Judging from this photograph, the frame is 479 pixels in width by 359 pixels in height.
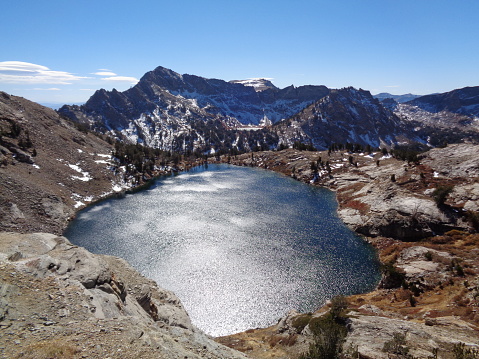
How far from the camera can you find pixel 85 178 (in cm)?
13138

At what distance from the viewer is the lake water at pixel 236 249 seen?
53.6 metres

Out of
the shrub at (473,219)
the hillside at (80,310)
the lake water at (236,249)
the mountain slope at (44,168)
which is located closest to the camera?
the hillside at (80,310)

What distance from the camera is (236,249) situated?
241 feet

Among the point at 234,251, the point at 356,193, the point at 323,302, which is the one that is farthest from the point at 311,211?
the point at 323,302

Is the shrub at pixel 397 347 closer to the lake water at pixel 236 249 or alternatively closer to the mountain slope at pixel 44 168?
the lake water at pixel 236 249

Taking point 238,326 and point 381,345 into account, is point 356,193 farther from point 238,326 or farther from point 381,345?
point 381,345

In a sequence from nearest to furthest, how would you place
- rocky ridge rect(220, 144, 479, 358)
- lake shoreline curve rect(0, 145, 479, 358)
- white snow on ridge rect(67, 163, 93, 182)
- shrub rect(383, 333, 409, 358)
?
lake shoreline curve rect(0, 145, 479, 358) < shrub rect(383, 333, 409, 358) < rocky ridge rect(220, 144, 479, 358) < white snow on ridge rect(67, 163, 93, 182)

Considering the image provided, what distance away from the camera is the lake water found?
2110 inches

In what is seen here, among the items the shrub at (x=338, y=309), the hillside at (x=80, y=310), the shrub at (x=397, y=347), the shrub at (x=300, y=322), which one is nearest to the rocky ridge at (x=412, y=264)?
the shrub at (x=300, y=322)

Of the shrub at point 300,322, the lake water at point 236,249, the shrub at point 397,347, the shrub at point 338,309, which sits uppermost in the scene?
the shrub at point 397,347

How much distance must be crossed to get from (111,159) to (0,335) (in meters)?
163

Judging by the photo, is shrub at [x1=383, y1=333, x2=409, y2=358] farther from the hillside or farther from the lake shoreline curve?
the hillside

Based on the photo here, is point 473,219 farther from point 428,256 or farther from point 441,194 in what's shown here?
point 428,256

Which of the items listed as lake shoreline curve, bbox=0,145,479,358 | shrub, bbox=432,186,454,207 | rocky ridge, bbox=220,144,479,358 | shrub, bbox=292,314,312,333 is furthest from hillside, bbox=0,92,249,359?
shrub, bbox=432,186,454,207
